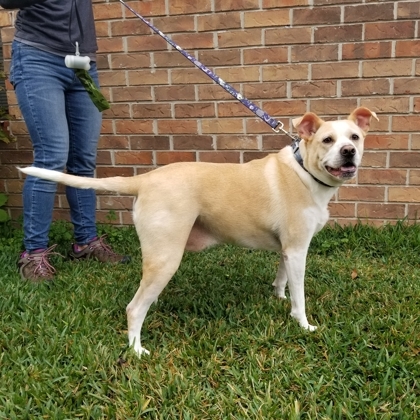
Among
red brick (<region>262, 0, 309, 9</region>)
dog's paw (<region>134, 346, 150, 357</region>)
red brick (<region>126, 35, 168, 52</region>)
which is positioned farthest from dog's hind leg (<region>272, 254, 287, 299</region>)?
red brick (<region>126, 35, 168, 52</region>)

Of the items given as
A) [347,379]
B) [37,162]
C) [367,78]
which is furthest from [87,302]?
[367,78]

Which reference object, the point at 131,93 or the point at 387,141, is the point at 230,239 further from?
the point at 131,93

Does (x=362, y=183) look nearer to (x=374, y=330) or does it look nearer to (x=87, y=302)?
(x=374, y=330)

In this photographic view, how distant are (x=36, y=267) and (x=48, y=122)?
42.3 inches

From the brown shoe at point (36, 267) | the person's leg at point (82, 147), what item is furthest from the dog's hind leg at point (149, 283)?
the person's leg at point (82, 147)

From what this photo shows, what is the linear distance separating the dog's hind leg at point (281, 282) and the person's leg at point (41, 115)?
1765mm

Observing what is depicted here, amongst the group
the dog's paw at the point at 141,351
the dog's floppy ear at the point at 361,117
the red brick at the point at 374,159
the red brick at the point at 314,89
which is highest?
the red brick at the point at 314,89

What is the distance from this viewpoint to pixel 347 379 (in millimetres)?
2234

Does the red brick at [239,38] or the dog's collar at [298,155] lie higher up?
the red brick at [239,38]

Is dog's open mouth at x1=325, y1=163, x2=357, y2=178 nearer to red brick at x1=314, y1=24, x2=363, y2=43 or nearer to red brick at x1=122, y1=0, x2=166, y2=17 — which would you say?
red brick at x1=314, y1=24, x2=363, y2=43

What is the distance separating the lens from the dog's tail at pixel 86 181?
2.38 meters

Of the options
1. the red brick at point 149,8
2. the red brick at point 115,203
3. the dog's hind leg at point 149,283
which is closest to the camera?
the dog's hind leg at point 149,283

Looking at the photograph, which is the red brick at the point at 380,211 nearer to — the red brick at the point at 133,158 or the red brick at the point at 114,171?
the red brick at the point at 133,158

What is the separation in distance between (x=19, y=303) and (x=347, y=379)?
2068 millimetres
